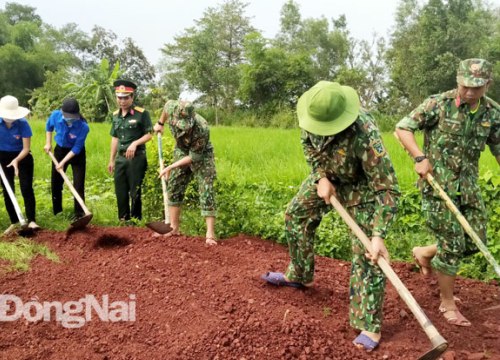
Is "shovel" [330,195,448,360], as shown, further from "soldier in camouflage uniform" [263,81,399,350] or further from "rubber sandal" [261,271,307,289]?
"rubber sandal" [261,271,307,289]

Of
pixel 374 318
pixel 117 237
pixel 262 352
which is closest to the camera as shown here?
pixel 262 352

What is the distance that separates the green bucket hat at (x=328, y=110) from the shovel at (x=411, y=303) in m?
0.49

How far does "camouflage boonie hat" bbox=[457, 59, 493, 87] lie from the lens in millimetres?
3199

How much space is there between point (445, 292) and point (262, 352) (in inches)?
57.2

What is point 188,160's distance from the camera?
470 centimetres

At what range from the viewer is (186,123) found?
455 centimetres

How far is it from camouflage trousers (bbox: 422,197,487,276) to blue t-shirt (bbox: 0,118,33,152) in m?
4.11

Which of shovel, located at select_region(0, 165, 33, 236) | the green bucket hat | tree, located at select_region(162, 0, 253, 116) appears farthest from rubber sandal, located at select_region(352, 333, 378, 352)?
tree, located at select_region(162, 0, 253, 116)

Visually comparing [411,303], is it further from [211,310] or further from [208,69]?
[208,69]

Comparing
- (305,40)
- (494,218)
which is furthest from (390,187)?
(305,40)

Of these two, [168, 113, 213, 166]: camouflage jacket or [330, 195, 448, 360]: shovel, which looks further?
[168, 113, 213, 166]: camouflage jacket

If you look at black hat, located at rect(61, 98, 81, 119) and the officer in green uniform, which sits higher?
black hat, located at rect(61, 98, 81, 119)

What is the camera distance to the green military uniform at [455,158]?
11.0 ft

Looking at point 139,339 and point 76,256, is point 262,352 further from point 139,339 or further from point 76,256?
point 76,256
